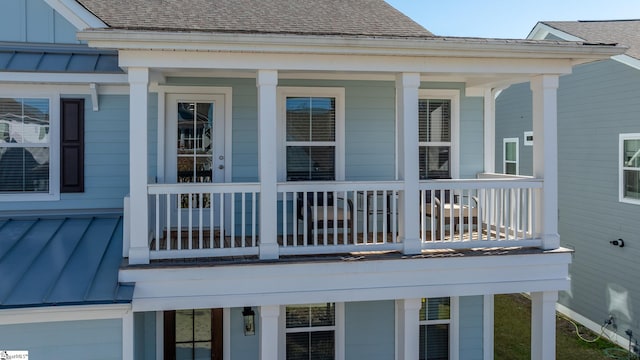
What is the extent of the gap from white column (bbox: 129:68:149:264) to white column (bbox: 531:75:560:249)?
4479 millimetres

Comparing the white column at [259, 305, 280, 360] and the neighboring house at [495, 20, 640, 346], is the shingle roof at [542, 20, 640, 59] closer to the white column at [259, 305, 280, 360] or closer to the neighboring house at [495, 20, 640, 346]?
the neighboring house at [495, 20, 640, 346]

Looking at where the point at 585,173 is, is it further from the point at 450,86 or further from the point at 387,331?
the point at 387,331

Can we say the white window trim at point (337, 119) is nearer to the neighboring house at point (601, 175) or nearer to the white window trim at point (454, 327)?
the white window trim at point (454, 327)

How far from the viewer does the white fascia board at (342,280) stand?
530cm

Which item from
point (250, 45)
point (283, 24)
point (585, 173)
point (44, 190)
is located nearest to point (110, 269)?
point (44, 190)

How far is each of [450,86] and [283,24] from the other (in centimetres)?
268

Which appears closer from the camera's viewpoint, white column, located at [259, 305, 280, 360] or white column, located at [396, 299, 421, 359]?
white column, located at [259, 305, 280, 360]

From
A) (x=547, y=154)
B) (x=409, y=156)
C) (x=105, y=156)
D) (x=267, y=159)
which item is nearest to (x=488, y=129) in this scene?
(x=547, y=154)

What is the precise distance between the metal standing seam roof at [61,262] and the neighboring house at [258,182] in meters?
0.03

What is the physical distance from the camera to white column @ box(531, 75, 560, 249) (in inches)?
234

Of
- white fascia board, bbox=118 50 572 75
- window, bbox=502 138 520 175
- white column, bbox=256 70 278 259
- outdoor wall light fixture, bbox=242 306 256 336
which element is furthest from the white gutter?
window, bbox=502 138 520 175

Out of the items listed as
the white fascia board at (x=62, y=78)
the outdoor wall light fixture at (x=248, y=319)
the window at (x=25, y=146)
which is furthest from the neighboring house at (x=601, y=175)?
the window at (x=25, y=146)

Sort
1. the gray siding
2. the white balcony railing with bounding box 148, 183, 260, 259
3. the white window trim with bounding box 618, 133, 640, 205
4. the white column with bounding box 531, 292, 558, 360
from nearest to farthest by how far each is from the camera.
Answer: the gray siding
the white balcony railing with bounding box 148, 183, 260, 259
the white column with bounding box 531, 292, 558, 360
the white window trim with bounding box 618, 133, 640, 205

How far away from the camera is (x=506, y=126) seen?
13953mm
